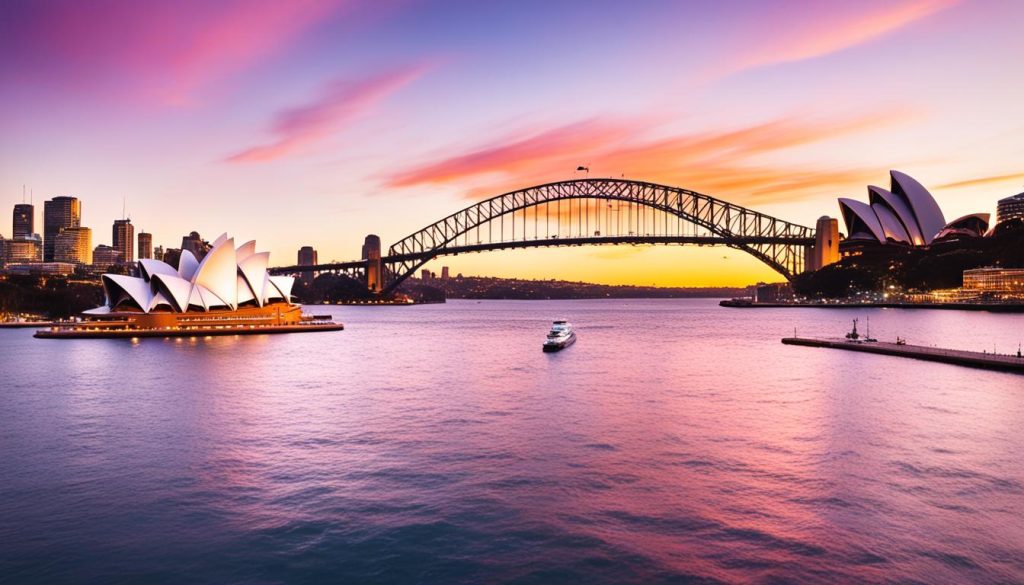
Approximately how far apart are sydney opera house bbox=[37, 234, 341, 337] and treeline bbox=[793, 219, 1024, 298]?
362ft

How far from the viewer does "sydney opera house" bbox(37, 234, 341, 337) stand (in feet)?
213

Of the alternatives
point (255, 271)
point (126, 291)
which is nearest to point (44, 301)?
point (126, 291)

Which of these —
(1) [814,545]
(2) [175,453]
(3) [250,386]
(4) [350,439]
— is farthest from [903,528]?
(3) [250,386]

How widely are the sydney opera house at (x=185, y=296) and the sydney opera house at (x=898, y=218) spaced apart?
363ft

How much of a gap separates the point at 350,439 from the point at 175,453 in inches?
191

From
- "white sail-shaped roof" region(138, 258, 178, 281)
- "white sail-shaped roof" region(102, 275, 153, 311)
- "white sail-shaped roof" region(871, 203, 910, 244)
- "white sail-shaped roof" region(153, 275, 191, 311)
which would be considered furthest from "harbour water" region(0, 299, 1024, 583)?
"white sail-shaped roof" region(871, 203, 910, 244)

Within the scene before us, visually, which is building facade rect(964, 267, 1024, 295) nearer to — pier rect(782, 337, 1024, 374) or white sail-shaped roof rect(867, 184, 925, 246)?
white sail-shaped roof rect(867, 184, 925, 246)

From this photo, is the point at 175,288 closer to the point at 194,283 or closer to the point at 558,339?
the point at 194,283

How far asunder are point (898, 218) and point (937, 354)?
340ft

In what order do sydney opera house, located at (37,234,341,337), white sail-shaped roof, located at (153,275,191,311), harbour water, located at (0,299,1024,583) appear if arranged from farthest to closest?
1. sydney opera house, located at (37,234,341,337)
2. white sail-shaped roof, located at (153,275,191,311)
3. harbour water, located at (0,299,1024,583)

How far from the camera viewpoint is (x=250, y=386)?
103ft

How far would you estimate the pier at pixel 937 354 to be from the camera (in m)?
34.8

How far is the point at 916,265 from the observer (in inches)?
4914

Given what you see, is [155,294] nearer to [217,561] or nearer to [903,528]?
[217,561]
